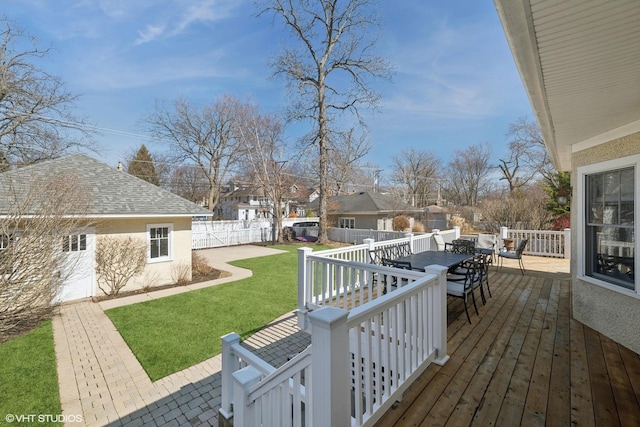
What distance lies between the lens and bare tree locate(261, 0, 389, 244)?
15477 millimetres

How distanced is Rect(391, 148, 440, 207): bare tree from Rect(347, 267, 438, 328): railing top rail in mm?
32599

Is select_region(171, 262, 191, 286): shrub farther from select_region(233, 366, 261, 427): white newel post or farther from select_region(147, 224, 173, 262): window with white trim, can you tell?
select_region(233, 366, 261, 427): white newel post

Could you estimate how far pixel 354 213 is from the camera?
22.1 metres

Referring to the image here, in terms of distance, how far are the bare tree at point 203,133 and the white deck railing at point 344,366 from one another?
2257 cm

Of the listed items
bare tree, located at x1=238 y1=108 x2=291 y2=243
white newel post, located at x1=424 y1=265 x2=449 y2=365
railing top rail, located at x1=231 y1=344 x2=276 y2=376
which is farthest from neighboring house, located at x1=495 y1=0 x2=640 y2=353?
bare tree, located at x1=238 y1=108 x2=291 y2=243

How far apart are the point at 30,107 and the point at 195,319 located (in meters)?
13.4

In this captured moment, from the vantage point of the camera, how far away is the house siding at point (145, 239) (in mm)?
7980

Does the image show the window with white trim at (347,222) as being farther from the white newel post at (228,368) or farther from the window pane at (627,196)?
the white newel post at (228,368)

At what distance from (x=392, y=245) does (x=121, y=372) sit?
581 centimetres

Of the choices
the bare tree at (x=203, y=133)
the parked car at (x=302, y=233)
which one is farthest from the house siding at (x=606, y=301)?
the bare tree at (x=203, y=133)

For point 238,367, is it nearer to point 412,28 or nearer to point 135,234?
point 135,234

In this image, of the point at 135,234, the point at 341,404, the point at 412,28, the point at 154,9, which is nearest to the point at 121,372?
the point at 341,404

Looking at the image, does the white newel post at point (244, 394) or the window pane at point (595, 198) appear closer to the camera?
the white newel post at point (244, 394)

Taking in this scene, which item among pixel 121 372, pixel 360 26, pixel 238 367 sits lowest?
pixel 121 372
